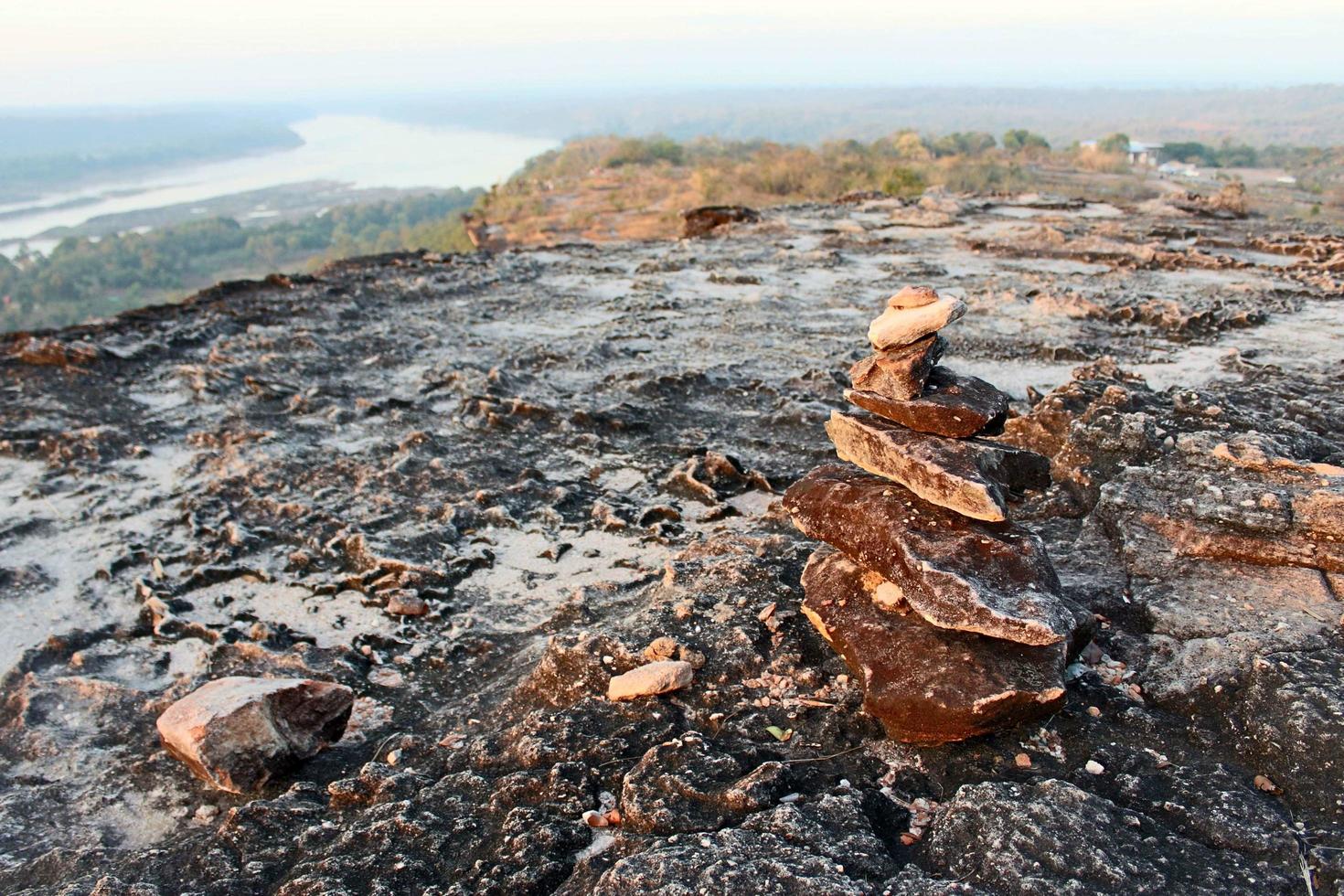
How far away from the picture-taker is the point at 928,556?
3348 mm

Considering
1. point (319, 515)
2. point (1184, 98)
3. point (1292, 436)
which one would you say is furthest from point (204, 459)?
point (1184, 98)

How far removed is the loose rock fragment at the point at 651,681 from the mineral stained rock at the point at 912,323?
172cm

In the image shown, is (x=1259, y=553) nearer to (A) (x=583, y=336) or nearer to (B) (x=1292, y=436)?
(B) (x=1292, y=436)

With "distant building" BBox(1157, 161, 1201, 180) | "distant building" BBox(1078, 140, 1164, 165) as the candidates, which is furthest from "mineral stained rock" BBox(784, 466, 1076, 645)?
"distant building" BBox(1078, 140, 1164, 165)

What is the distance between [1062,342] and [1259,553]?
560cm

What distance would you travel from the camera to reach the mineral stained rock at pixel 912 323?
3.50 meters

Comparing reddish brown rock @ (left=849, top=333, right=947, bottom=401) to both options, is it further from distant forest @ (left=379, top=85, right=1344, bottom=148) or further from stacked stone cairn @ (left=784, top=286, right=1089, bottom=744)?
distant forest @ (left=379, top=85, right=1344, bottom=148)

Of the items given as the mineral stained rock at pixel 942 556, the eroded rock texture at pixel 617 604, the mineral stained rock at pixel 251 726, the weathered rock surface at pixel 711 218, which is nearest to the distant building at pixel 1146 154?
the weathered rock surface at pixel 711 218

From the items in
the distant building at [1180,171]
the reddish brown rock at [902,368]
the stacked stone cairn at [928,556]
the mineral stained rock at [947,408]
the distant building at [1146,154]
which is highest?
the distant building at [1146,154]

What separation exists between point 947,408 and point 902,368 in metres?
0.26

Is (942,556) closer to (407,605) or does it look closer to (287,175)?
(407,605)

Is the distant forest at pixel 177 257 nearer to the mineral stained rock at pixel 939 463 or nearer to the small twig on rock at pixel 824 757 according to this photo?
the mineral stained rock at pixel 939 463

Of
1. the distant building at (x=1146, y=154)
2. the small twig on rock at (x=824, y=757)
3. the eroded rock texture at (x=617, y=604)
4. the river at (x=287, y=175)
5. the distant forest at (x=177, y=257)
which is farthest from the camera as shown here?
the river at (x=287, y=175)

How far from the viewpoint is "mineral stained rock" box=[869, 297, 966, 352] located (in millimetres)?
3498
